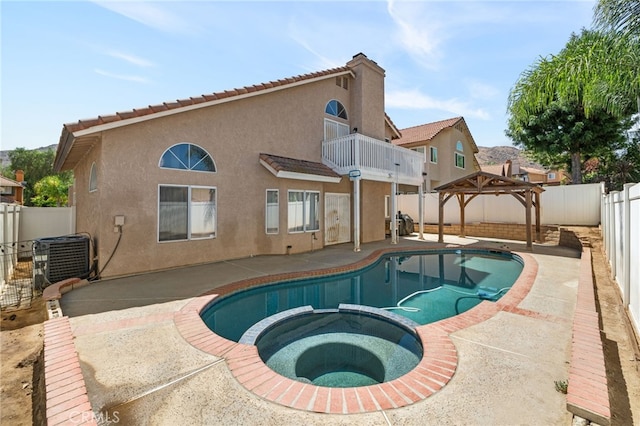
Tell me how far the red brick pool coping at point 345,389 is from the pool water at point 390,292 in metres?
0.91

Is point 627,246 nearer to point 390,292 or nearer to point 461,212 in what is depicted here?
point 390,292

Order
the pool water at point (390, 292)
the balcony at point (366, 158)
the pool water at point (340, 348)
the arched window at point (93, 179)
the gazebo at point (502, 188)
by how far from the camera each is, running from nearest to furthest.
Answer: the pool water at point (340, 348) → the pool water at point (390, 292) → the arched window at point (93, 179) → the balcony at point (366, 158) → the gazebo at point (502, 188)

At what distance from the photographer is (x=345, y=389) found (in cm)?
323

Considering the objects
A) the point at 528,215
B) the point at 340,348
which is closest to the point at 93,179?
the point at 340,348

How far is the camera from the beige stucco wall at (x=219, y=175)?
830 cm

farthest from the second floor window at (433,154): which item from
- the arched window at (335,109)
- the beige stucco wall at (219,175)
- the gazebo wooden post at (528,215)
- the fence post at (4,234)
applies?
the fence post at (4,234)

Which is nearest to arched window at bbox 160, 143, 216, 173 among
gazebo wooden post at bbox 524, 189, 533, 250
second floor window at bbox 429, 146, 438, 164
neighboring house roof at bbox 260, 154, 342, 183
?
neighboring house roof at bbox 260, 154, 342, 183

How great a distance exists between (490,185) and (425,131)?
14527 millimetres

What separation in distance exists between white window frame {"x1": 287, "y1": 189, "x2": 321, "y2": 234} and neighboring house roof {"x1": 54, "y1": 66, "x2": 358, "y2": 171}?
14.5ft

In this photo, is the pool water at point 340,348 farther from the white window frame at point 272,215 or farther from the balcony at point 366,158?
the balcony at point 366,158

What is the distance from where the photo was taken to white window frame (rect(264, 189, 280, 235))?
38.8 ft

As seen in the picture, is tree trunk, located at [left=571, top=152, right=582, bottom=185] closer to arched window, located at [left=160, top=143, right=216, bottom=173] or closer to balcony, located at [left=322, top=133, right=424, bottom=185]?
balcony, located at [left=322, top=133, right=424, bottom=185]

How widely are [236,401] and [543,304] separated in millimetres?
6545

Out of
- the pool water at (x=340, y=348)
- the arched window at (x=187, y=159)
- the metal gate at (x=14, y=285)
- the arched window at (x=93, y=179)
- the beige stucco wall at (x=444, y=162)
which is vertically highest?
the beige stucco wall at (x=444, y=162)
